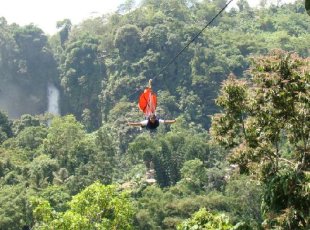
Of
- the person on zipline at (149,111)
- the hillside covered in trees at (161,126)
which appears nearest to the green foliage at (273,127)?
the hillside covered in trees at (161,126)

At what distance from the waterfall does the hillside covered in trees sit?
654mm

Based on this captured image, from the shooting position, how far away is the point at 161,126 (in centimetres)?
4556

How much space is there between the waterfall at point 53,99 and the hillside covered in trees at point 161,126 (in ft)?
2.15

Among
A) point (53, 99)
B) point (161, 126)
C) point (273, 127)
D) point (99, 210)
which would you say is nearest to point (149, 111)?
point (273, 127)

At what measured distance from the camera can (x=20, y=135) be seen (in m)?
45.0

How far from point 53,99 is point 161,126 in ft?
82.3

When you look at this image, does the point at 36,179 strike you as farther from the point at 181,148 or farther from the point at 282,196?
the point at 282,196

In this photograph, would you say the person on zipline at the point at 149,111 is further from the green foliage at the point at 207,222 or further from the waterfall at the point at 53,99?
the waterfall at the point at 53,99

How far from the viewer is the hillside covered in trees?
9203 millimetres

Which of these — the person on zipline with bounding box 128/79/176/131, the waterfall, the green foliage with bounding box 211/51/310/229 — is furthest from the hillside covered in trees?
the person on zipline with bounding box 128/79/176/131

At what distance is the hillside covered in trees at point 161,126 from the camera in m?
9.20

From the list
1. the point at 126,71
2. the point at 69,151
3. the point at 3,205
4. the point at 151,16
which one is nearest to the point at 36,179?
the point at 69,151

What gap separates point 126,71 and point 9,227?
110 feet

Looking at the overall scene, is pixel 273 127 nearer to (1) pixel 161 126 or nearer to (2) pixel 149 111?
(2) pixel 149 111
